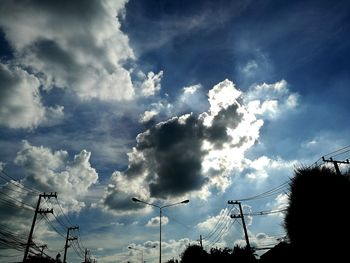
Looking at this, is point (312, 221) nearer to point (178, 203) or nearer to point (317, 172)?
point (317, 172)

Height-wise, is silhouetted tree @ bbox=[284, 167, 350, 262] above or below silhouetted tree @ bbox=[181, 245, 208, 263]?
below

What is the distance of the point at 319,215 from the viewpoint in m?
10.5

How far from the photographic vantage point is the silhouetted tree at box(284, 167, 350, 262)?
9805 millimetres

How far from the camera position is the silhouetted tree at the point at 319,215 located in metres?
9.80

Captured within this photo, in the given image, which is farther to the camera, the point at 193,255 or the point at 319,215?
the point at 193,255

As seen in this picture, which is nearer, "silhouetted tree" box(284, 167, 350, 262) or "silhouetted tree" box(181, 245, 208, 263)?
"silhouetted tree" box(284, 167, 350, 262)

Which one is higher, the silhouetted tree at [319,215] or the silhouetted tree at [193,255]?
the silhouetted tree at [193,255]

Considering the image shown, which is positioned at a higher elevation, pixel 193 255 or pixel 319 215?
pixel 193 255

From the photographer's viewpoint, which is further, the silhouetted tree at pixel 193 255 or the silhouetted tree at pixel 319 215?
Result: the silhouetted tree at pixel 193 255

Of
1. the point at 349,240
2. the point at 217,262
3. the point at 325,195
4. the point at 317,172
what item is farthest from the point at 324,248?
the point at 217,262

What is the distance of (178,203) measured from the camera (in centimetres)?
3384

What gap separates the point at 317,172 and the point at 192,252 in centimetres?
2259

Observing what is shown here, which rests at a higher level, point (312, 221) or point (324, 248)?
point (312, 221)

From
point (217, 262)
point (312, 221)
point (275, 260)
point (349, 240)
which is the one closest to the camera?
point (349, 240)
